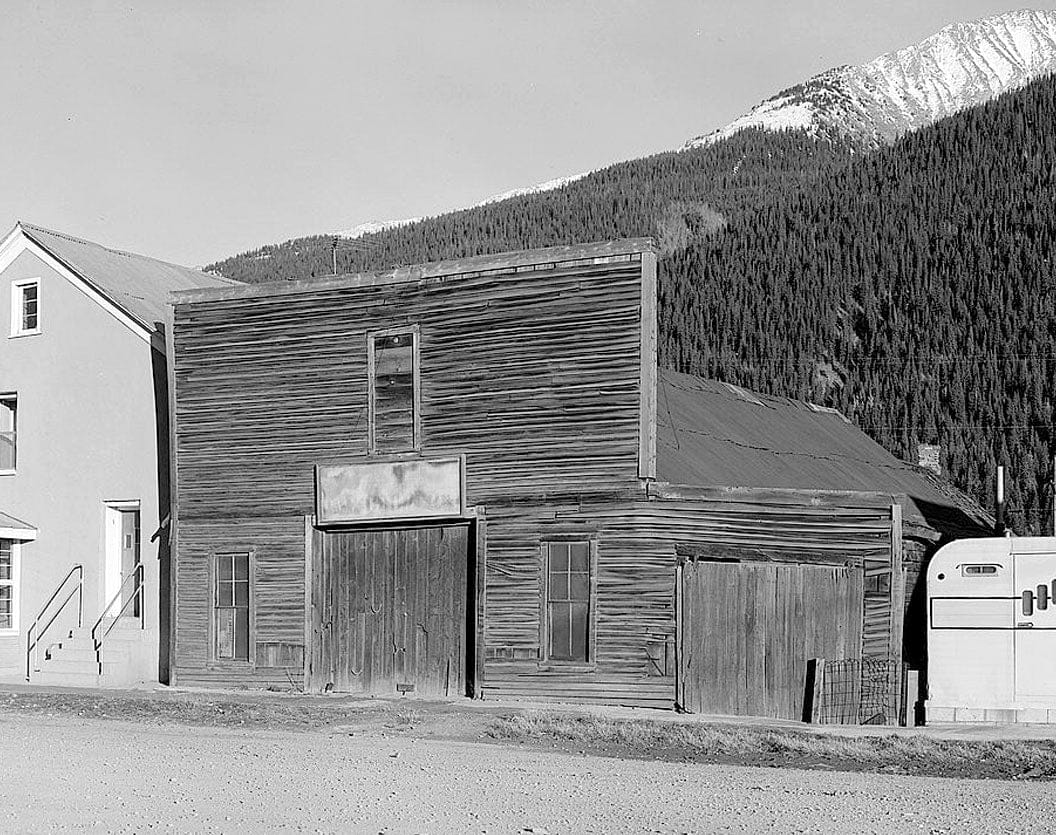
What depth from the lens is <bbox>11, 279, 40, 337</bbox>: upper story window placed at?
31.0 m

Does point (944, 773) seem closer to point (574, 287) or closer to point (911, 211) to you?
point (574, 287)

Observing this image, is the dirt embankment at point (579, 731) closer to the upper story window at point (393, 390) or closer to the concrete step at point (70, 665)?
the concrete step at point (70, 665)

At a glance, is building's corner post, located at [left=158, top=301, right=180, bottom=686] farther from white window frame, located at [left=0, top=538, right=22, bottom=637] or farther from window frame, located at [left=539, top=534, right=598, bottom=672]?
window frame, located at [left=539, top=534, right=598, bottom=672]

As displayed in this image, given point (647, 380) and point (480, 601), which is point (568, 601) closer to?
point (480, 601)

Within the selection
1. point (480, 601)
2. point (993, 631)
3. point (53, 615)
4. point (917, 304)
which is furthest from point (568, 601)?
point (917, 304)

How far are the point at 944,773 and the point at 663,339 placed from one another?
67.0m

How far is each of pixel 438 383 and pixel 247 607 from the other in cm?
484

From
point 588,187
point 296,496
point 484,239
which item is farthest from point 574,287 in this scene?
point 588,187

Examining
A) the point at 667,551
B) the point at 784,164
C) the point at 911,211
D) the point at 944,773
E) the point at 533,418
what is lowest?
the point at 944,773

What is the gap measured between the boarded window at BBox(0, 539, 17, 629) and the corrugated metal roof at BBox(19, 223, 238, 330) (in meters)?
4.84

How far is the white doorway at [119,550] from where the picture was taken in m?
29.6

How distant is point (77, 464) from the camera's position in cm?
3019

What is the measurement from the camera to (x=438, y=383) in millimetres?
25062

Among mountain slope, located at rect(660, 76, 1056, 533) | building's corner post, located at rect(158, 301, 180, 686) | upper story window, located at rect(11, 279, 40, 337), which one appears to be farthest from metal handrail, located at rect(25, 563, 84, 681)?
mountain slope, located at rect(660, 76, 1056, 533)
